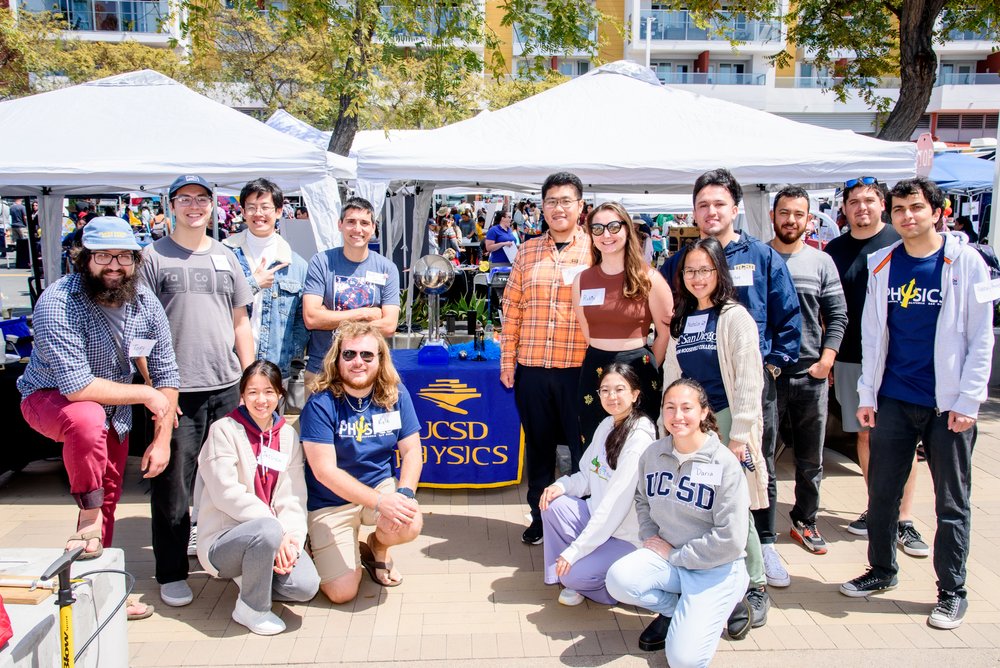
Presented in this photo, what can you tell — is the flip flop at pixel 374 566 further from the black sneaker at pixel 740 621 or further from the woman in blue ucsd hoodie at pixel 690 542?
the black sneaker at pixel 740 621

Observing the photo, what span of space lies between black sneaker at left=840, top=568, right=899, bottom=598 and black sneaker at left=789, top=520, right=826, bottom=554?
0.46 meters

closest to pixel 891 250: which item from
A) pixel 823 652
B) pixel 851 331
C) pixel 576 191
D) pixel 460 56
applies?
pixel 851 331

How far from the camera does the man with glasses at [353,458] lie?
3.30 metres

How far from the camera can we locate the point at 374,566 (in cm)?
361

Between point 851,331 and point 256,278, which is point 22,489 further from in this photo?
point 851,331

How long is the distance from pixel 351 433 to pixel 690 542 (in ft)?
4.93

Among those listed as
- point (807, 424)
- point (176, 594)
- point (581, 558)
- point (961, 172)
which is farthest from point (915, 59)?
point (176, 594)

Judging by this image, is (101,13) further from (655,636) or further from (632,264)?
(655,636)

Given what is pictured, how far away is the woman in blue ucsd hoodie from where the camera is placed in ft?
9.34

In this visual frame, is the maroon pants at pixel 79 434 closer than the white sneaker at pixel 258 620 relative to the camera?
Yes

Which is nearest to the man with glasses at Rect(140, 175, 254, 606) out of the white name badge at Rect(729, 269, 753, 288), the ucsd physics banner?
the ucsd physics banner

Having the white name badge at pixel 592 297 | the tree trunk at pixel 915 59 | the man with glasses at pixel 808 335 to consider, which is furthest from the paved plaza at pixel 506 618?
the tree trunk at pixel 915 59

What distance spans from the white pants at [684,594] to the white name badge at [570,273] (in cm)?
139

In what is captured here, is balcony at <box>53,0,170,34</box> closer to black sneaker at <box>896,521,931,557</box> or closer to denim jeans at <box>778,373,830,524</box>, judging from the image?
denim jeans at <box>778,373,830,524</box>
